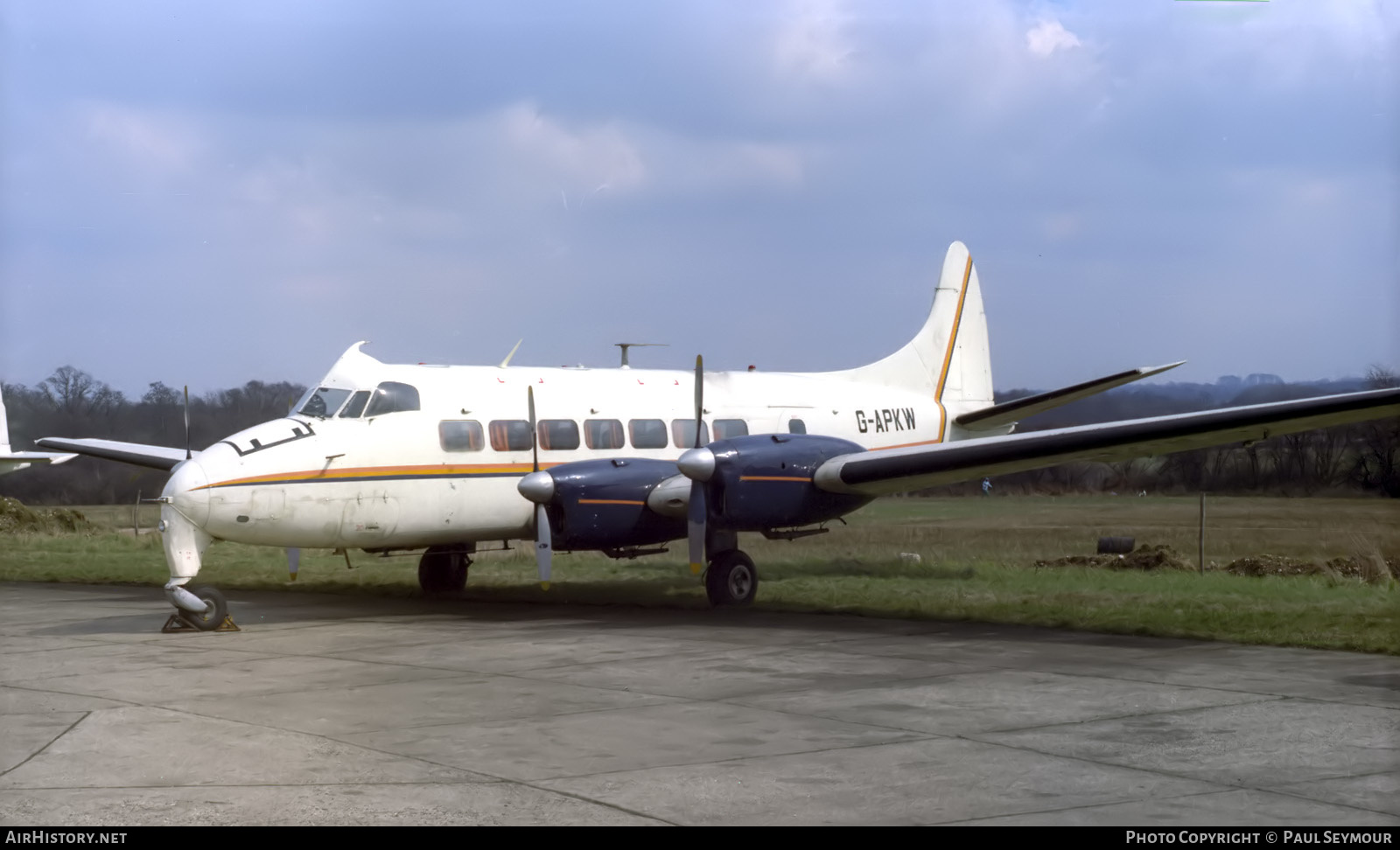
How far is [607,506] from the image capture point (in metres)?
15.6

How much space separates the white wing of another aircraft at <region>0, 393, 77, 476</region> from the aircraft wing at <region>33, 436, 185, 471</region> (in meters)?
6.49

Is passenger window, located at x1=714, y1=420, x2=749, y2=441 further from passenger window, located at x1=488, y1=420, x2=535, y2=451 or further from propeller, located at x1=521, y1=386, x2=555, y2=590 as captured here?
propeller, located at x1=521, y1=386, x2=555, y2=590

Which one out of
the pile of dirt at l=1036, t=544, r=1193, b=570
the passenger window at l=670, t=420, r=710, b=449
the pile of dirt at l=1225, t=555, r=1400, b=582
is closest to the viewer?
the passenger window at l=670, t=420, r=710, b=449

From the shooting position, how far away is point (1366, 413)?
12.6 m

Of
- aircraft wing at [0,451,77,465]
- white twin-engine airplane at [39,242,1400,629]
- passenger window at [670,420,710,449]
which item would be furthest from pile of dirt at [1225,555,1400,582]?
aircraft wing at [0,451,77,465]

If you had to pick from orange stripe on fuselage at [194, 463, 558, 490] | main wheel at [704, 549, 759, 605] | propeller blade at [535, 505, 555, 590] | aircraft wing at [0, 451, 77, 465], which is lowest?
main wheel at [704, 549, 759, 605]

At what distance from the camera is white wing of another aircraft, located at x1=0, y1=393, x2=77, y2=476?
2775 centimetres

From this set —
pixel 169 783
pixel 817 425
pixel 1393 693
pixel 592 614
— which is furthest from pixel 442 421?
pixel 1393 693

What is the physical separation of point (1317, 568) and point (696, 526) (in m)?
9.42

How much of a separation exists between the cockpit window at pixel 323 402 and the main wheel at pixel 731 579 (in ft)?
15.4

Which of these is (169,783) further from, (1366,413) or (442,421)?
(1366,413)

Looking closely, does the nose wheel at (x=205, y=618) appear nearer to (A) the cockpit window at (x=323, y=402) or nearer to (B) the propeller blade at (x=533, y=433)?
(A) the cockpit window at (x=323, y=402)

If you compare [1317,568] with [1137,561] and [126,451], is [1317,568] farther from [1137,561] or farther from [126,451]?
[126,451]

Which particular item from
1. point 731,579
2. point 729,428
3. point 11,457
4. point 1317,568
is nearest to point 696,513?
point 731,579
